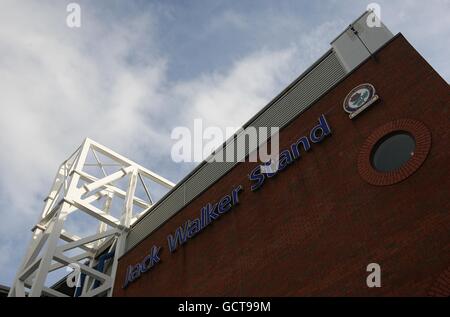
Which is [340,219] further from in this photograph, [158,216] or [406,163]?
[158,216]

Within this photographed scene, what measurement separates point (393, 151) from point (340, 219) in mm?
2114

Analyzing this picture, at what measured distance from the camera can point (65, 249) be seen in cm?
1856

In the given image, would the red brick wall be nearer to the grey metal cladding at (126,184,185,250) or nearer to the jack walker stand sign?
the jack walker stand sign

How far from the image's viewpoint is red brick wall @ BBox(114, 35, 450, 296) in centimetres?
898

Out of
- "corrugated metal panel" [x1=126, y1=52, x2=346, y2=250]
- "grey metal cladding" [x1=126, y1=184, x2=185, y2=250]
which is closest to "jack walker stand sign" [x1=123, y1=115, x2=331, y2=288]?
"corrugated metal panel" [x1=126, y1=52, x2=346, y2=250]

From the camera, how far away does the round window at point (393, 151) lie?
1030cm

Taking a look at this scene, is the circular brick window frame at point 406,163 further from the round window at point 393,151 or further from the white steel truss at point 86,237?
the white steel truss at point 86,237

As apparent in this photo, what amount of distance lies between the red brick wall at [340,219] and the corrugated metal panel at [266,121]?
63 cm

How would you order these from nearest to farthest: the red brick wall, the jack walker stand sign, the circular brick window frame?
the red brick wall
the circular brick window frame
the jack walker stand sign

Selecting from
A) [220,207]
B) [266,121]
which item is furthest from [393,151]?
[220,207]

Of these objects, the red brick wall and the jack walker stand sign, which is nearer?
the red brick wall

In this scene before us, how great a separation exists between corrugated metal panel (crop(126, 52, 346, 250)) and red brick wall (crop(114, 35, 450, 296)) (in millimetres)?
626

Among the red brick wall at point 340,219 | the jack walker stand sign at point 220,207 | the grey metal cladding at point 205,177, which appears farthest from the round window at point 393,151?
the grey metal cladding at point 205,177
